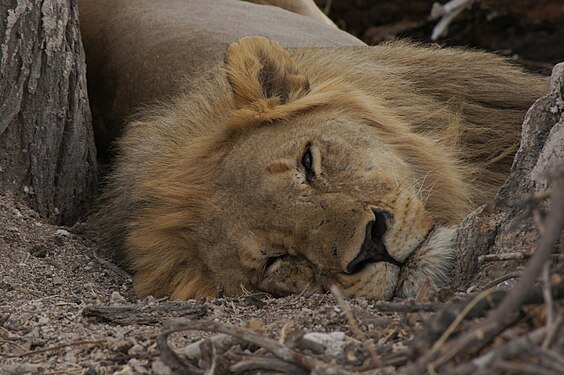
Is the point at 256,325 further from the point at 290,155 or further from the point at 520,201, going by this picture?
the point at 290,155

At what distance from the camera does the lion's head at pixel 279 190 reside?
309 centimetres

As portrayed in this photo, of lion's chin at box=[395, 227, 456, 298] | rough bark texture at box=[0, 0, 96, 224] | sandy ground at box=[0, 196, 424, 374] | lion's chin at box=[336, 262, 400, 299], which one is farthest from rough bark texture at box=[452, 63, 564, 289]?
rough bark texture at box=[0, 0, 96, 224]

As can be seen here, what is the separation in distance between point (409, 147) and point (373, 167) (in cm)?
51

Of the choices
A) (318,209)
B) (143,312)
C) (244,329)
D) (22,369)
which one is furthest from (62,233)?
(244,329)

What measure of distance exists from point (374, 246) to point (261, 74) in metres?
1.07

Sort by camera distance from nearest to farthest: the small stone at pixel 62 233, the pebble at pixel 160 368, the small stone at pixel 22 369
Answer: the pebble at pixel 160 368 → the small stone at pixel 22 369 → the small stone at pixel 62 233

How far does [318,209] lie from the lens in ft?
10.3

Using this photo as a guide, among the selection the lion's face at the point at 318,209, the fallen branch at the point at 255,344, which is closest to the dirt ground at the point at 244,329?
the fallen branch at the point at 255,344

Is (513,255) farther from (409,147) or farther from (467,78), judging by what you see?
(467,78)

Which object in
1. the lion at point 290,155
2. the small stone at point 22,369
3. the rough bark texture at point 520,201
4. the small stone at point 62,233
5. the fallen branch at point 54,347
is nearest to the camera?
the small stone at point 22,369

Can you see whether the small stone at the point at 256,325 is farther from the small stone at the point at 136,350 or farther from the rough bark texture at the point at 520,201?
the rough bark texture at the point at 520,201

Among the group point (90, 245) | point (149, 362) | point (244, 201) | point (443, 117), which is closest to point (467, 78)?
point (443, 117)

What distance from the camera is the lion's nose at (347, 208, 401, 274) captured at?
304cm

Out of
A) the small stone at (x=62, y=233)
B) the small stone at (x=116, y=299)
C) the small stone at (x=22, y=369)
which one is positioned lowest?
the small stone at (x=116, y=299)
